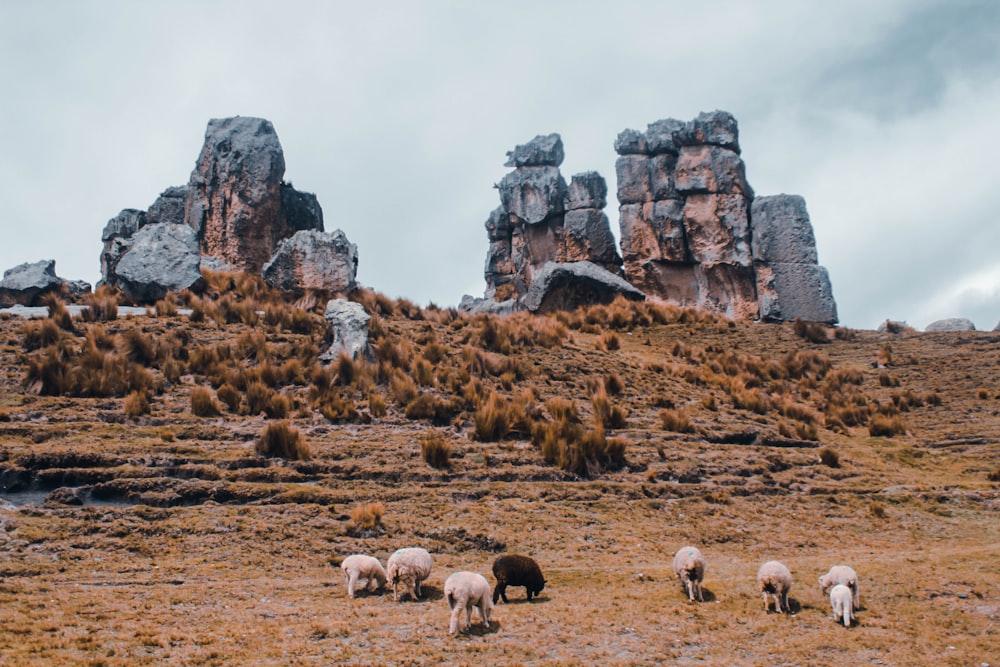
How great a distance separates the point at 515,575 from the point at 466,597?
1.90 m

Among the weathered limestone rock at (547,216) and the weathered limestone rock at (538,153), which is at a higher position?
the weathered limestone rock at (538,153)

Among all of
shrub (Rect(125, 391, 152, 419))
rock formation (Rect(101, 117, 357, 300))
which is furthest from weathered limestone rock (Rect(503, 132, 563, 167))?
shrub (Rect(125, 391, 152, 419))

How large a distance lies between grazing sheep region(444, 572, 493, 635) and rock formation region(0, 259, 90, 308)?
83.3ft

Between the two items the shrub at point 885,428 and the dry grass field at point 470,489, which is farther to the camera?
the shrub at point 885,428

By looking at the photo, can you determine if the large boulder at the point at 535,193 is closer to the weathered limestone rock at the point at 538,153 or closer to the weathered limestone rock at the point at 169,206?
the weathered limestone rock at the point at 538,153

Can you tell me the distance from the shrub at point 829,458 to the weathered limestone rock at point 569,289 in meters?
19.0

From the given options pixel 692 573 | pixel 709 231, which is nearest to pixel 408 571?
pixel 692 573

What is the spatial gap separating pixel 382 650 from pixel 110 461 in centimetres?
887

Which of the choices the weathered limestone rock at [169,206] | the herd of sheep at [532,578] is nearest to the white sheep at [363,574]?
the herd of sheep at [532,578]

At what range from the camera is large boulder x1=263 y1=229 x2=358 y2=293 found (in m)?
30.9

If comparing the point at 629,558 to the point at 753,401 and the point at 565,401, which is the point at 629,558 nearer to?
the point at 565,401

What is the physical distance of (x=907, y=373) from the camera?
28.6 meters

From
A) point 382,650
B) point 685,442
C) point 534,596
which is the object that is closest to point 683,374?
point 685,442

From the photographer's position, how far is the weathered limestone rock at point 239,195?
35406 millimetres
